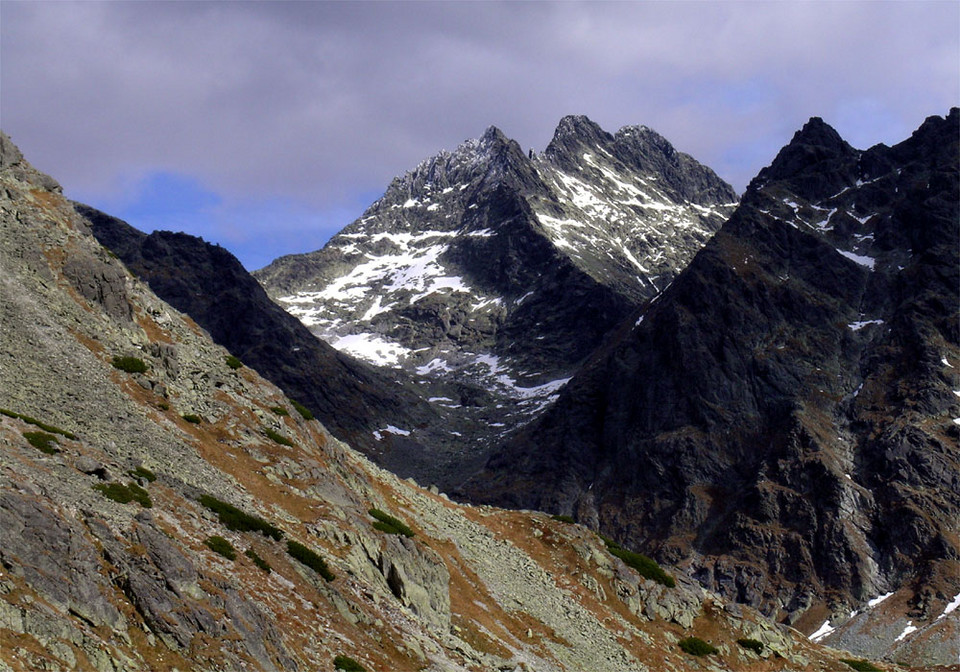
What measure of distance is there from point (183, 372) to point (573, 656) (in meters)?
29.4

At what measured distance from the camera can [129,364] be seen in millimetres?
53688

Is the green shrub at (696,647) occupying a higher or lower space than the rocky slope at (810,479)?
lower

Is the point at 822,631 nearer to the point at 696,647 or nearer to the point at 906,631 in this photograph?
the point at 906,631

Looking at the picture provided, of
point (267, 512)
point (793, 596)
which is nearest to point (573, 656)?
point (267, 512)

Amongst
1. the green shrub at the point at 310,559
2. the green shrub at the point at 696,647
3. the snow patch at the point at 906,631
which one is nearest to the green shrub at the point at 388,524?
the green shrub at the point at 310,559

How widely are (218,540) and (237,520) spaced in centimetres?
332

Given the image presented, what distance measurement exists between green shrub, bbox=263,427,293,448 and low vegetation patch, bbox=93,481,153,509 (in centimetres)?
1643

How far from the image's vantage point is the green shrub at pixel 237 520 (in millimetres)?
41688

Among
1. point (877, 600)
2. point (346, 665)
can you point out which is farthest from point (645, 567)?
point (877, 600)

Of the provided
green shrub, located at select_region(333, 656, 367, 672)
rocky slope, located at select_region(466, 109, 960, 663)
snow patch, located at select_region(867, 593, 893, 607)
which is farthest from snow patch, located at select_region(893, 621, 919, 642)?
green shrub, located at select_region(333, 656, 367, 672)

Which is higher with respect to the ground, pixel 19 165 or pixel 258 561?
pixel 19 165

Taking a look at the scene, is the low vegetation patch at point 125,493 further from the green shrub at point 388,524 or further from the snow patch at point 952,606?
the snow patch at point 952,606

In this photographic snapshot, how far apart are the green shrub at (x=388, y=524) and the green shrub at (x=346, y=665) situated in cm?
1574

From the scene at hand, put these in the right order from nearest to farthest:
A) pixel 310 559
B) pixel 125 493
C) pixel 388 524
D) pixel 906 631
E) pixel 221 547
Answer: pixel 125 493 → pixel 221 547 → pixel 310 559 → pixel 388 524 → pixel 906 631
